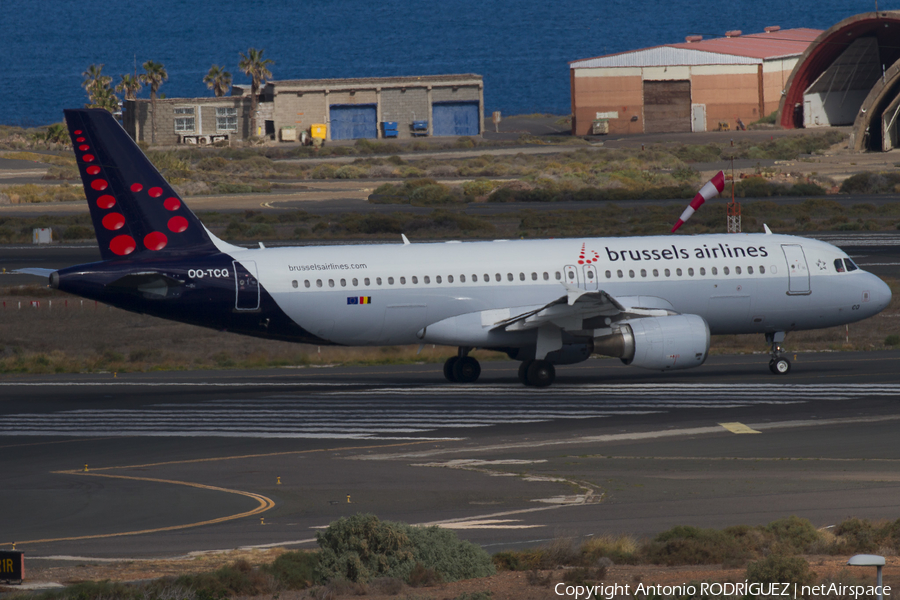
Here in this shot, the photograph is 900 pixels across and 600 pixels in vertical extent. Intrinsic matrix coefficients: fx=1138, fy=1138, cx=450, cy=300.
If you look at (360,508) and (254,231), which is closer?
(360,508)

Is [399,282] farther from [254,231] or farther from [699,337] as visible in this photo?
[254,231]

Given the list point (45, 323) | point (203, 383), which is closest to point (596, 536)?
point (203, 383)

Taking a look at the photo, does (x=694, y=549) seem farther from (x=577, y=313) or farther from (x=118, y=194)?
(x=118, y=194)

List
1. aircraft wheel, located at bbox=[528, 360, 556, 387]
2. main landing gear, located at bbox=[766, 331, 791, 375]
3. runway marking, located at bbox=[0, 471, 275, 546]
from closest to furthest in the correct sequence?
runway marking, located at bbox=[0, 471, 275, 546], aircraft wheel, located at bbox=[528, 360, 556, 387], main landing gear, located at bbox=[766, 331, 791, 375]

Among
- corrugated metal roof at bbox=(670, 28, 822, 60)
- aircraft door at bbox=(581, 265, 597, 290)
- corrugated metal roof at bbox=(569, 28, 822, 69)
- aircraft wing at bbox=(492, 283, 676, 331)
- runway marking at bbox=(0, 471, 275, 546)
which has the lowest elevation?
runway marking at bbox=(0, 471, 275, 546)

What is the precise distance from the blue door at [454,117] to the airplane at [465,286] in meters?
125

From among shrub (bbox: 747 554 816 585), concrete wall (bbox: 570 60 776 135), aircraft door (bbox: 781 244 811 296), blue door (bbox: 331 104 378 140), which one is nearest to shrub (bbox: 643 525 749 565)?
shrub (bbox: 747 554 816 585)

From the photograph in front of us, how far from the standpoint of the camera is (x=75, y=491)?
810 inches

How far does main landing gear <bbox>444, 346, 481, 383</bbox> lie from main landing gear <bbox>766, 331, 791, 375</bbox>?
874 cm

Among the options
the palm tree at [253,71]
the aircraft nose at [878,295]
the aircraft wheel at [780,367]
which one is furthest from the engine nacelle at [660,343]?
the palm tree at [253,71]

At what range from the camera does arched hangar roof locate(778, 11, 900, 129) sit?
11144 cm

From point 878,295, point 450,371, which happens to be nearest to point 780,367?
point 878,295

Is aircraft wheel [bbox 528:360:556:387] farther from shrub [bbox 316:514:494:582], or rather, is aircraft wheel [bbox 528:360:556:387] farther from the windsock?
shrub [bbox 316:514:494:582]

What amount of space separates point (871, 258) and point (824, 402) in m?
31.1
